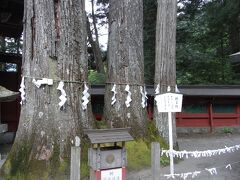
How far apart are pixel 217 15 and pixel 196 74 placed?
3171 millimetres

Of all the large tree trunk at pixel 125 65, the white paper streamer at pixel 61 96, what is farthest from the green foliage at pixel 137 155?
the white paper streamer at pixel 61 96

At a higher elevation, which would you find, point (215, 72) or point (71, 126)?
point (215, 72)

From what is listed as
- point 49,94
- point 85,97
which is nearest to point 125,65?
point 85,97

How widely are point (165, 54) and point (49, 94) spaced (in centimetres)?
309

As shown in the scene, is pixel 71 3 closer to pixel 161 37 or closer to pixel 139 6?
pixel 139 6

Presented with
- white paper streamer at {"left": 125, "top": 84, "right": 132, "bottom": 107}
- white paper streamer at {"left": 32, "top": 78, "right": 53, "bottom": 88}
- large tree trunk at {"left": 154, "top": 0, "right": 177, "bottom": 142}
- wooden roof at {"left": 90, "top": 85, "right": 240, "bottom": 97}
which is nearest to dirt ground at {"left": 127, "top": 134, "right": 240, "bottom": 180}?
large tree trunk at {"left": 154, "top": 0, "right": 177, "bottom": 142}

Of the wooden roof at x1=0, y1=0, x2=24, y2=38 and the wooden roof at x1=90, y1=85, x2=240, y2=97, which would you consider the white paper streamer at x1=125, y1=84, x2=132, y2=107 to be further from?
the wooden roof at x1=0, y1=0, x2=24, y2=38

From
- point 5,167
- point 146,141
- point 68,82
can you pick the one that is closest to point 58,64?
point 68,82

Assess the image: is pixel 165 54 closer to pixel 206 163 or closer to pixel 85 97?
pixel 85 97

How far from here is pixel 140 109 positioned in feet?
21.7

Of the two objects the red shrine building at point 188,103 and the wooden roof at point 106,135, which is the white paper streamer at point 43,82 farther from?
the red shrine building at point 188,103

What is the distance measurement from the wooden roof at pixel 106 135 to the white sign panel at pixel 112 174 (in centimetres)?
42

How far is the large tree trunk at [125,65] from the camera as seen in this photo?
6496 millimetres

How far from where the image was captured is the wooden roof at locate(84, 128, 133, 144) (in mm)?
3910
